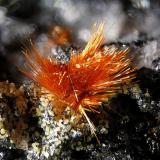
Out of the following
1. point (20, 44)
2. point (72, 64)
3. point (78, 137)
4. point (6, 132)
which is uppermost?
point (20, 44)

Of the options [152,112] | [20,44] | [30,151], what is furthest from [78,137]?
[20,44]

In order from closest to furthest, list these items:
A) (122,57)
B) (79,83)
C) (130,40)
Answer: (79,83) < (122,57) < (130,40)

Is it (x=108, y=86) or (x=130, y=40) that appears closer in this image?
(x=108, y=86)

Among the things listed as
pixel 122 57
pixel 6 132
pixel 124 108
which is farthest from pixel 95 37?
pixel 6 132

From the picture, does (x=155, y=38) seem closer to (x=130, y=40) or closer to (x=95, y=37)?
(x=130, y=40)

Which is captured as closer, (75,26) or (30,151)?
(30,151)

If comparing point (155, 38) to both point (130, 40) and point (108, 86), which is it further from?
point (108, 86)

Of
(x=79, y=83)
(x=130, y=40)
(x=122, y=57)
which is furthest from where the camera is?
(x=130, y=40)

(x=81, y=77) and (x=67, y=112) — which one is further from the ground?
(x=81, y=77)

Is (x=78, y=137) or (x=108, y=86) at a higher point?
(x=108, y=86)
